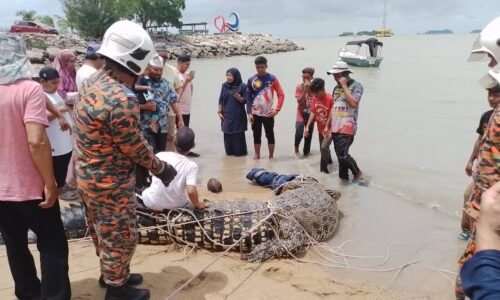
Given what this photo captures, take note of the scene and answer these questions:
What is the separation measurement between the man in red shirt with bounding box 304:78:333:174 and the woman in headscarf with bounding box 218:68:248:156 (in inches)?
47.2

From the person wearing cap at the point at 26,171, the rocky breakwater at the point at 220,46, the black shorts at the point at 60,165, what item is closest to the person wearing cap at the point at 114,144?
the person wearing cap at the point at 26,171

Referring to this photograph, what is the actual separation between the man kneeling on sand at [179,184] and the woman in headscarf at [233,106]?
340cm

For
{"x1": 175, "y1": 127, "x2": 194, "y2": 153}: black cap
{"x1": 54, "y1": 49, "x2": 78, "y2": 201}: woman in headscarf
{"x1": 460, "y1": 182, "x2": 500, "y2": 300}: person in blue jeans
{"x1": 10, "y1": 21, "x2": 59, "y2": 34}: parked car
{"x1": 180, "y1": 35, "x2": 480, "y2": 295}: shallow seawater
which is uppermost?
{"x1": 10, "y1": 21, "x2": 59, "y2": 34}: parked car

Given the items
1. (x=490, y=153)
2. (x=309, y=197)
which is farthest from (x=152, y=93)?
(x=490, y=153)

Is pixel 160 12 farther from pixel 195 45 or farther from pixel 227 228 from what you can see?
pixel 227 228

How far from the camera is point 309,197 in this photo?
4531 millimetres

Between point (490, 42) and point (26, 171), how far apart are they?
103 inches

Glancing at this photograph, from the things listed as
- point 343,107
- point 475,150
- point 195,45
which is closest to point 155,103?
point 343,107

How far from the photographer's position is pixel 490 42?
2150 mm

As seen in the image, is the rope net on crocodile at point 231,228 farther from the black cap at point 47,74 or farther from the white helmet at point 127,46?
the white helmet at point 127,46

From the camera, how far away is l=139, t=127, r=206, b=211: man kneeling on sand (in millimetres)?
3664

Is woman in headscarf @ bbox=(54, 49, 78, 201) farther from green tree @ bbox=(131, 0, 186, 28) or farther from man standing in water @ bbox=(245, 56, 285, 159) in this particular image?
green tree @ bbox=(131, 0, 186, 28)

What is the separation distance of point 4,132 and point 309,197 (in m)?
2.98

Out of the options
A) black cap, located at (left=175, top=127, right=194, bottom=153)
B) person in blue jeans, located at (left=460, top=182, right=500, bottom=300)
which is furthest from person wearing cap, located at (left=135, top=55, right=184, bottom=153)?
person in blue jeans, located at (left=460, top=182, right=500, bottom=300)
